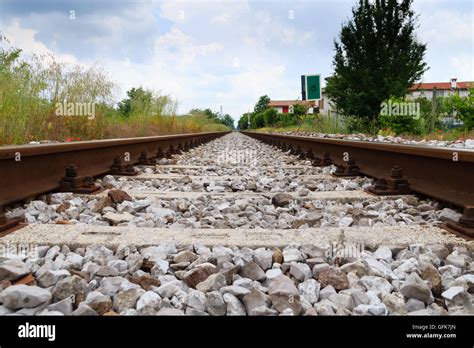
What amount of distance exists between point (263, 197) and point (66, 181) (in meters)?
1.62

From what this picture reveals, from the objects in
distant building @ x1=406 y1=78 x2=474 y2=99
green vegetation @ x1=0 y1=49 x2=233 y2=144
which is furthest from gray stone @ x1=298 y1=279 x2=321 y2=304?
distant building @ x1=406 y1=78 x2=474 y2=99

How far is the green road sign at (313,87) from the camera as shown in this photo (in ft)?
72.5

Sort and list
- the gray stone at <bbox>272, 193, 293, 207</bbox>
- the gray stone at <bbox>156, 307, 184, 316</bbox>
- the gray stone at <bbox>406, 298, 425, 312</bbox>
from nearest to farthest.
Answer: the gray stone at <bbox>156, 307, 184, 316</bbox> < the gray stone at <bbox>406, 298, 425, 312</bbox> < the gray stone at <bbox>272, 193, 293, 207</bbox>

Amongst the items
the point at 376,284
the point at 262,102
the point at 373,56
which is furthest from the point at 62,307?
the point at 262,102

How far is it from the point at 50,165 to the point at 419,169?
2.95 meters

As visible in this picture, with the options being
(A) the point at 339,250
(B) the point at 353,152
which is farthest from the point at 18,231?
(B) the point at 353,152

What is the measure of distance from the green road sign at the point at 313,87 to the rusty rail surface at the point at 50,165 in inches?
704

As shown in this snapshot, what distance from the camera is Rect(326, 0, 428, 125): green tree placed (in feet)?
63.2

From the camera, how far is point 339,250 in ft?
6.49

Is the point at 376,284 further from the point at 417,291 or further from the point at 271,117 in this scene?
the point at 271,117

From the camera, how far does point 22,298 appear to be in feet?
4.79

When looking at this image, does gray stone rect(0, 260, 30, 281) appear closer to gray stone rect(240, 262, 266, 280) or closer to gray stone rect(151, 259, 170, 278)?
gray stone rect(151, 259, 170, 278)
